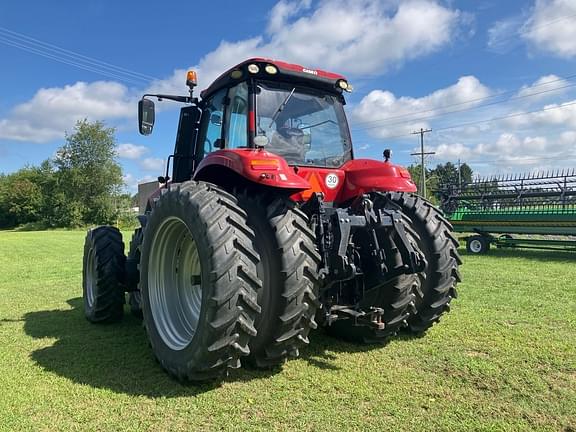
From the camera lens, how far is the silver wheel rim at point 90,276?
531 cm

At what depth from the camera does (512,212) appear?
12641mm

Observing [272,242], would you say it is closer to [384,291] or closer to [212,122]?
[384,291]

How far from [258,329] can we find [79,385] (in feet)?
4.46

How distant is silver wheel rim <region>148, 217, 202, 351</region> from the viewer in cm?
388

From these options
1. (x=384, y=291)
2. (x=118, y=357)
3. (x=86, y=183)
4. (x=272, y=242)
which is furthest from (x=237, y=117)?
(x=86, y=183)

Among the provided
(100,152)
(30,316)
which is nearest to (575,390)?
(30,316)

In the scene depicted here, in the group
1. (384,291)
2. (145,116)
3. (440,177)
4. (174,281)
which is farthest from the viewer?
(440,177)

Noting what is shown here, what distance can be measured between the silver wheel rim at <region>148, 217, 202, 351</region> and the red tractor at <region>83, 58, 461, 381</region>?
0.01 m

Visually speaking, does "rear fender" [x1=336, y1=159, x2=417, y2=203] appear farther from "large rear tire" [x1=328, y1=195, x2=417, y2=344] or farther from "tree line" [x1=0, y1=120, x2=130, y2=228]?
"tree line" [x1=0, y1=120, x2=130, y2=228]

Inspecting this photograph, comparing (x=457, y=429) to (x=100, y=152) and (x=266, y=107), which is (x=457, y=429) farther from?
(x=100, y=152)

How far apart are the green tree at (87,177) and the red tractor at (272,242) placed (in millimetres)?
46984

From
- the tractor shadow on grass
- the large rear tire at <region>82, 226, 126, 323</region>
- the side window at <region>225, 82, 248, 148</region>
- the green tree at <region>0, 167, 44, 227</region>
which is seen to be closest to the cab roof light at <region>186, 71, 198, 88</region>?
the side window at <region>225, 82, 248, 148</region>

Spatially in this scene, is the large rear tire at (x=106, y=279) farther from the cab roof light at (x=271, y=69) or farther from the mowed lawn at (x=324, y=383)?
the cab roof light at (x=271, y=69)

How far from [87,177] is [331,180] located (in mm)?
49889
